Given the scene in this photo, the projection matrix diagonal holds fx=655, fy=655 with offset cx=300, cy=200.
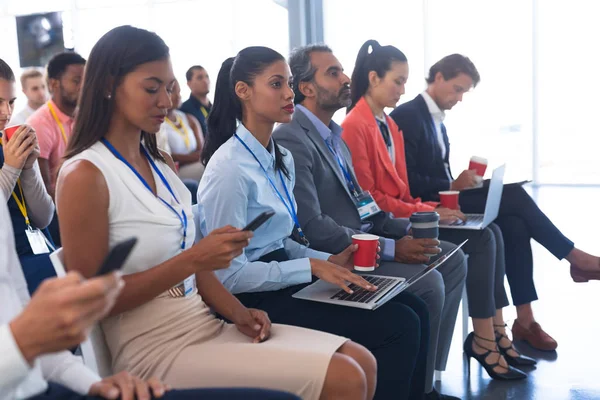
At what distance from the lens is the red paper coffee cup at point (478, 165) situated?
336cm

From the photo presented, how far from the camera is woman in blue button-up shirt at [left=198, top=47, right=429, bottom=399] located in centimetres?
191

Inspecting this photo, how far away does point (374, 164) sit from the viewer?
302cm

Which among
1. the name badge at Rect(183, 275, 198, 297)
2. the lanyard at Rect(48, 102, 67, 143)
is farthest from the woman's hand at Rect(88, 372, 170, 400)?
the lanyard at Rect(48, 102, 67, 143)

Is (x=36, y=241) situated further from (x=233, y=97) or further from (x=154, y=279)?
(x=154, y=279)

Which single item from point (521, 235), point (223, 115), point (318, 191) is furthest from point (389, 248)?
point (521, 235)

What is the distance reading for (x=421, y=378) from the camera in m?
2.15

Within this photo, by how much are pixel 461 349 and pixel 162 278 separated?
6.85 feet

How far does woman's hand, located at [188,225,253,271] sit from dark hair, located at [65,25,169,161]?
1.30ft

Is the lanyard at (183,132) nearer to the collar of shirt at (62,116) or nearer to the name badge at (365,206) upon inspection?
the collar of shirt at (62,116)

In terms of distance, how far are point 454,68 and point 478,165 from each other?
26.2 inches

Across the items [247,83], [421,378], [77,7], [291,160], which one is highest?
[77,7]

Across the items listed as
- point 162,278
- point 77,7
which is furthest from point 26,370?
point 77,7

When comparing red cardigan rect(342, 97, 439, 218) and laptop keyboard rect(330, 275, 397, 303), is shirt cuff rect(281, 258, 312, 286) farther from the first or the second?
red cardigan rect(342, 97, 439, 218)

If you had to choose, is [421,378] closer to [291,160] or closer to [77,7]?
[291,160]
